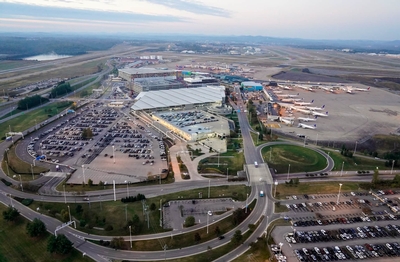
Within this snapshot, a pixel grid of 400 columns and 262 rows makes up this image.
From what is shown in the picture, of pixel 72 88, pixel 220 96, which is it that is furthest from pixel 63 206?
pixel 72 88

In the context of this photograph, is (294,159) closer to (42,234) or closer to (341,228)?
(341,228)

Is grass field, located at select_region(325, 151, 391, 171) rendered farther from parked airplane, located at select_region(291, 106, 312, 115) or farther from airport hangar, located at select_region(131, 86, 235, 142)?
parked airplane, located at select_region(291, 106, 312, 115)

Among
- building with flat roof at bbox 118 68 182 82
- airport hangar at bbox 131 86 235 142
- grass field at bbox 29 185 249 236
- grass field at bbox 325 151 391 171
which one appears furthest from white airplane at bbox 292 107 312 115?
building with flat roof at bbox 118 68 182 82

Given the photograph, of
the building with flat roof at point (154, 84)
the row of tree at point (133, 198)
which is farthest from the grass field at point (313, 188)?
the building with flat roof at point (154, 84)

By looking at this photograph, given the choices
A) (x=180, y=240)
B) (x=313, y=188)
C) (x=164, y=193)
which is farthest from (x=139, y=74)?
(x=180, y=240)

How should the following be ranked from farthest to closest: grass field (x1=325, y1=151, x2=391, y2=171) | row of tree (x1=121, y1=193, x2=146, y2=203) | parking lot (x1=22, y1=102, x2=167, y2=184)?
1. grass field (x1=325, y1=151, x2=391, y2=171)
2. parking lot (x1=22, y1=102, x2=167, y2=184)
3. row of tree (x1=121, y1=193, x2=146, y2=203)

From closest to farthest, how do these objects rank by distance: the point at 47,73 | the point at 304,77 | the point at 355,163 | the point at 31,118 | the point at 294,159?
the point at 355,163 → the point at 294,159 → the point at 31,118 → the point at 47,73 → the point at 304,77
